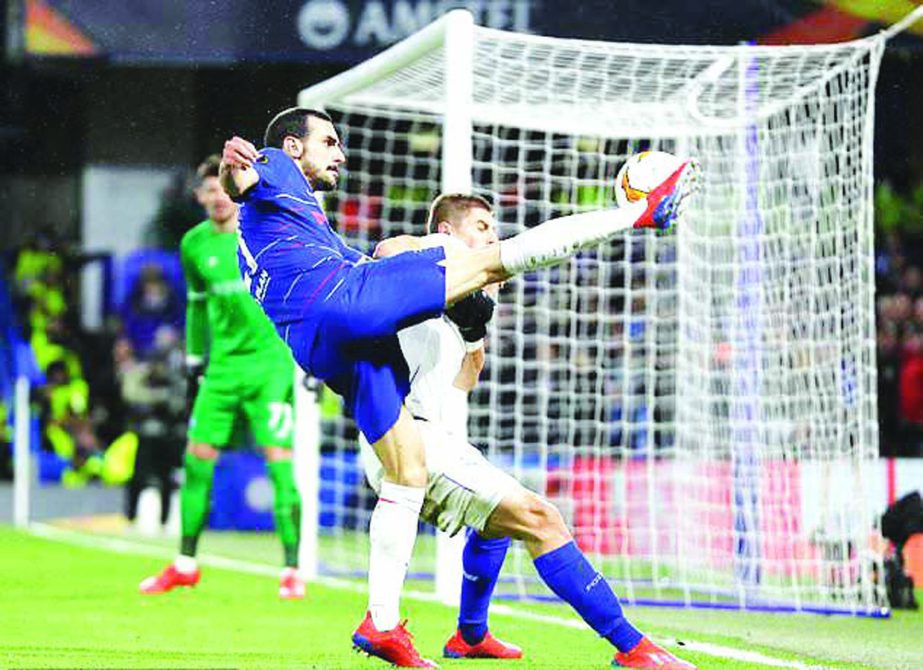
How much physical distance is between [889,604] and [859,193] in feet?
6.37

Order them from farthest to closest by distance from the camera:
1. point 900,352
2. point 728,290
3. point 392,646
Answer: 1. point 900,352
2. point 728,290
3. point 392,646

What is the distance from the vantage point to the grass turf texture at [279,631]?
19.3 feet

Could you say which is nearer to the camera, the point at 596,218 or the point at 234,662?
the point at 596,218

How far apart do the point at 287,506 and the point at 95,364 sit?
31.1 feet

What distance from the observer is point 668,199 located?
17.0 feet

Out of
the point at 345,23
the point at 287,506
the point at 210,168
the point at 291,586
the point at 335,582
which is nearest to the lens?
the point at 291,586

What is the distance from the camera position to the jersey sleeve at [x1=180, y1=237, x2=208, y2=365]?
8.79 meters

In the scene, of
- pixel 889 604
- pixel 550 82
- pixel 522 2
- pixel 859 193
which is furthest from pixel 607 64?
pixel 522 2

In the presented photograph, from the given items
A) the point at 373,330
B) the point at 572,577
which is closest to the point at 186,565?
the point at 572,577

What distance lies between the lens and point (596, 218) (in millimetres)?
5172

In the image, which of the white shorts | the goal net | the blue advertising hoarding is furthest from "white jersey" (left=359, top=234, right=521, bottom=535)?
the blue advertising hoarding

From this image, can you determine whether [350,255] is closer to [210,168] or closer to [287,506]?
[210,168]

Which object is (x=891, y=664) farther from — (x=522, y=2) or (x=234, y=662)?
(x=522, y=2)

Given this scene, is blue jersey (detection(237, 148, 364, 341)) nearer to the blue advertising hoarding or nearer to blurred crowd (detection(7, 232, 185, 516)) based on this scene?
the blue advertising hoarding
